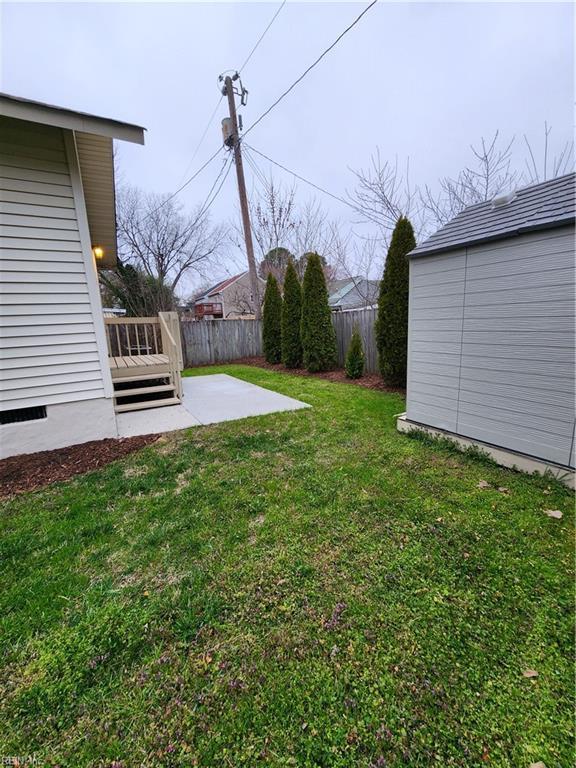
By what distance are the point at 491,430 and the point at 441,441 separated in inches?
21.4

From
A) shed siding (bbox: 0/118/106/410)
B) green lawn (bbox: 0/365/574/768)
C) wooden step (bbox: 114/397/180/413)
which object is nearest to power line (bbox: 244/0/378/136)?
shed siding (bbox: 0/118/106/410)

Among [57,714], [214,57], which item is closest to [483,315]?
[57,714]

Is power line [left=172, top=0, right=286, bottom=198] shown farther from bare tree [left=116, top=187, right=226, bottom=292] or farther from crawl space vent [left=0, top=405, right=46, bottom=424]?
crawl space vent [left=0, top=405, right=46, bottom=424]

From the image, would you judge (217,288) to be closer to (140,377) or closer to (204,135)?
(204,135)

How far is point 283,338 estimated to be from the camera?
9.35m

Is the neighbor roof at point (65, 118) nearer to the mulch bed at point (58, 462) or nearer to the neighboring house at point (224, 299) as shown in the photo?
the mulch bed at point (58, 462)

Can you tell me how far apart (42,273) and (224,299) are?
23.9m

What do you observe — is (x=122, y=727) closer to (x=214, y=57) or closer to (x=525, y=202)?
(x=525, y=202)

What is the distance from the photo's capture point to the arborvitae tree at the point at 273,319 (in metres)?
10.2

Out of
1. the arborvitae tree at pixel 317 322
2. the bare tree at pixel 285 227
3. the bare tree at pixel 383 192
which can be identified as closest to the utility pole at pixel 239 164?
the bare tree at pixel 285 227

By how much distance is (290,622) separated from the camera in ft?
5.29

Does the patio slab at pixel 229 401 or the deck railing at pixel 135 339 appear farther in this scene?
the deck railing at pixel 135 339

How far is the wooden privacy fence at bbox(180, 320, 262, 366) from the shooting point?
36.4 ft

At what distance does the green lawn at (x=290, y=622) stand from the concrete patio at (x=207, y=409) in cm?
162
